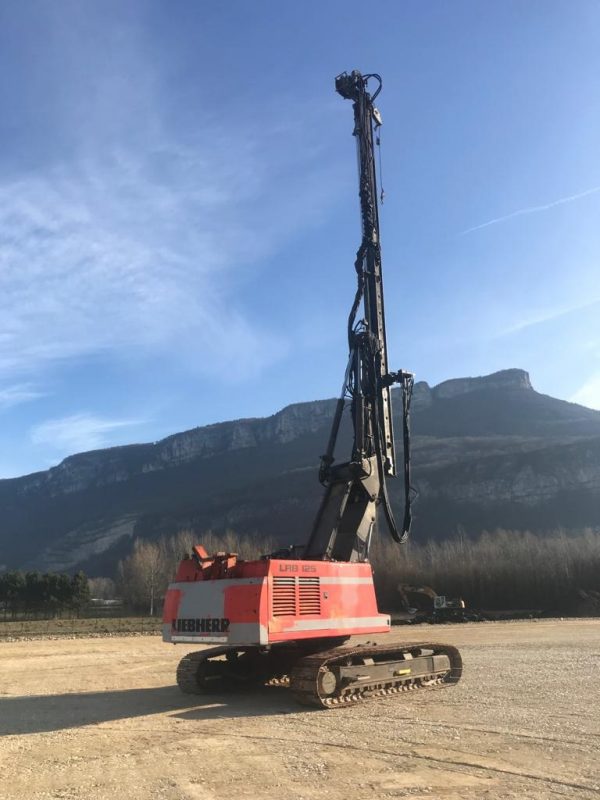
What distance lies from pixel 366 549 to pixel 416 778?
6551 mm

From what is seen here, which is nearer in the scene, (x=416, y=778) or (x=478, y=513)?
(x=416, y=778)

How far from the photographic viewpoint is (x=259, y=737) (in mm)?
9008

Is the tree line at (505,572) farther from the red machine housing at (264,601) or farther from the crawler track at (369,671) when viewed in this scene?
the red machine housing at (264,601)

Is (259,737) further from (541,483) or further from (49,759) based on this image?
(541,483)

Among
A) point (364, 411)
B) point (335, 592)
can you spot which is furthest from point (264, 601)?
point (364, 411)

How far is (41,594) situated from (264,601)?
68.5 meters

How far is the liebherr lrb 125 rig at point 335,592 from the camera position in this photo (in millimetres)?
10883

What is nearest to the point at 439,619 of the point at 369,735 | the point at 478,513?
the point at 369,735

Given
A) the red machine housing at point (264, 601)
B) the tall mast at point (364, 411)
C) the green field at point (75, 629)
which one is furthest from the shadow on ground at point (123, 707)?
the green field at point (75, 629)

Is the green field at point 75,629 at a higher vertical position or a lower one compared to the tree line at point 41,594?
lower

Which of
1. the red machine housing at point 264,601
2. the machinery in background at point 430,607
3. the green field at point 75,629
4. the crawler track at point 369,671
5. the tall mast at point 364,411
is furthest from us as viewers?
the machinery in background at point 430,607

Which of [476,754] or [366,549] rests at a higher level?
[366,549]

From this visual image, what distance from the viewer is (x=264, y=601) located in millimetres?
10555

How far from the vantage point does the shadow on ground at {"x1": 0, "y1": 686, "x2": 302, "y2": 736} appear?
10.7m
